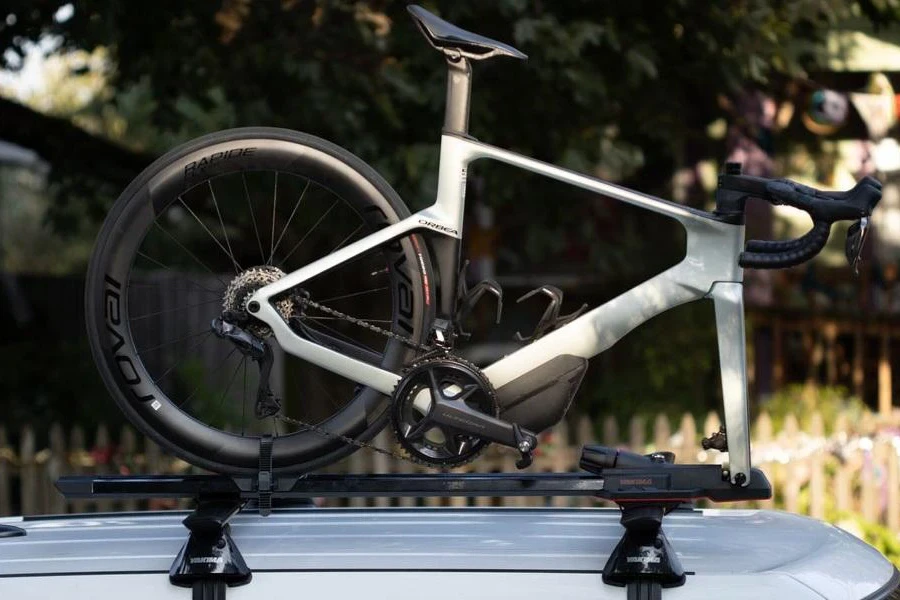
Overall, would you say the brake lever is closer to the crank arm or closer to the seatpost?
the crank arm

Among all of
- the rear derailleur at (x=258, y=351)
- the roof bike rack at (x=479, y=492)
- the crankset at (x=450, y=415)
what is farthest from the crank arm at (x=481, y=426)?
the rear derailleur at (x=258, y=351)

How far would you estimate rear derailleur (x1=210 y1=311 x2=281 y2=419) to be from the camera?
295 cm

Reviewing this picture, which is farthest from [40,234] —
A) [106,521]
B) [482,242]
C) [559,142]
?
[106,521]

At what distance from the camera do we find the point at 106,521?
10.0 ft

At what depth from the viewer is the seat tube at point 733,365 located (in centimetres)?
276

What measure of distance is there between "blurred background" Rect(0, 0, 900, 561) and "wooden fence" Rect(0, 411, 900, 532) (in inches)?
0.7

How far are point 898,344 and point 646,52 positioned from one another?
722 centimetres

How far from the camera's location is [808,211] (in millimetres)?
2734

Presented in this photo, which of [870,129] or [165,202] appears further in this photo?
[870,129]

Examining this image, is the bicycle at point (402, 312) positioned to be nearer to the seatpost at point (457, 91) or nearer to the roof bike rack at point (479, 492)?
the seatpost at point (457, 91)

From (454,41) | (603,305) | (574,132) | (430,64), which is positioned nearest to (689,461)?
(574,132)

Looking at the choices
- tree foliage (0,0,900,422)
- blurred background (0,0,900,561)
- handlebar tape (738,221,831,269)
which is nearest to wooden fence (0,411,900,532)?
blurred background (0,0,900,561)

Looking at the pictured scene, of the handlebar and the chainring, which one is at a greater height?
the handlebar

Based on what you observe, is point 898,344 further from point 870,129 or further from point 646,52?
point 646,52
